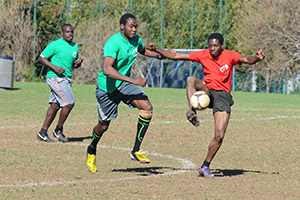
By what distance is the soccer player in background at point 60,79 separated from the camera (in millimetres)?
12484

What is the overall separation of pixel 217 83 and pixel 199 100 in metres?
0.63

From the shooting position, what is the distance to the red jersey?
28.9 ft

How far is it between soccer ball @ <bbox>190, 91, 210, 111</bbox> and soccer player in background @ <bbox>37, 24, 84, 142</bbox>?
4.67m

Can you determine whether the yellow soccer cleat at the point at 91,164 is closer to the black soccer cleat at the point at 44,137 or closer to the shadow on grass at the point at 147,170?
the shadow on grass at the point at 147,170

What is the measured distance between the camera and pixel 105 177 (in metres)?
8.45

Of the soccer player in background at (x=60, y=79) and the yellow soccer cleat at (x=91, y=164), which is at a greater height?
the soccer player in background at (x=60, y=79)

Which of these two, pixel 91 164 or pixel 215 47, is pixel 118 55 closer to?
pixel 215 47

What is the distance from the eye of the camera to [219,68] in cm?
882

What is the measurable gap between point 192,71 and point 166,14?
21.1 feet


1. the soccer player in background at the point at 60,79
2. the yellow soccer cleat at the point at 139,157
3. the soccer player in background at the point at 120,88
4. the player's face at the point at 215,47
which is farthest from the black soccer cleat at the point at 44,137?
the player's face at the point at 215,47

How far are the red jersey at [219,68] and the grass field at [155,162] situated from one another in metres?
1.26

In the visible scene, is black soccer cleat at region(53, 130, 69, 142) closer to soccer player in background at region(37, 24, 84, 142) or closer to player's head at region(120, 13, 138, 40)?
soccer player in background at region(37, 24, 84, 142)

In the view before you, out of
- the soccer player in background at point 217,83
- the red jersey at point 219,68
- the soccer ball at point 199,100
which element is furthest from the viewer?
the red jersey at point 219,68

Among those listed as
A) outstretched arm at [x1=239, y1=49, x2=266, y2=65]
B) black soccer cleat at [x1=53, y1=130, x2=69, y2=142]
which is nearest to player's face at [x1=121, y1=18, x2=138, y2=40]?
outstretched arm at [x1=239, y1=49, x2=266, y2=65]
